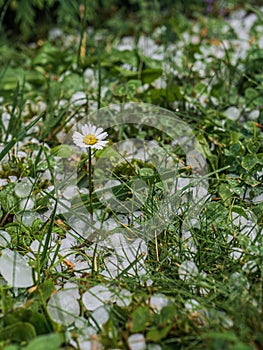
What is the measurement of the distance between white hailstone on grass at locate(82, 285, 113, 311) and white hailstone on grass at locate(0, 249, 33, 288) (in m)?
0.11

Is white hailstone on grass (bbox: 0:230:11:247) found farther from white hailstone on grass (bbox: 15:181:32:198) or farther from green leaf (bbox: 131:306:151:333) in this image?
green leaf (bbox: 131:306:151:333)

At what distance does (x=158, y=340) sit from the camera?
0.84 m

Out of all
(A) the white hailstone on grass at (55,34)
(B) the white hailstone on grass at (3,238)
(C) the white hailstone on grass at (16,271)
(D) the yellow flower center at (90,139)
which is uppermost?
(A) the white hailstone on grass at (55,34)

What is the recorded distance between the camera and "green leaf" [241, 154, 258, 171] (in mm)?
1243

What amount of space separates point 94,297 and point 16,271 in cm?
16

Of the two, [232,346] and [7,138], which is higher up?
[7,138]

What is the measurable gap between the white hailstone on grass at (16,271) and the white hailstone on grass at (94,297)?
0.36ft

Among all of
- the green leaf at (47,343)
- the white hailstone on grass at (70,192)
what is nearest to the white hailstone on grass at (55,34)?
the white hailstone on grass at (70,192)

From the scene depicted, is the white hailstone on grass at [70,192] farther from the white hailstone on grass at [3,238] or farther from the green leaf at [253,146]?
the green leaf at [253,146]

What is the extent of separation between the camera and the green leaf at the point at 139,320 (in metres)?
0.84

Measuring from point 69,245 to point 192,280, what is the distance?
0.33 meters

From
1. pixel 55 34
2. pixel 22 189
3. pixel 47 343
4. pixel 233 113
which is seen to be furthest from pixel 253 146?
pixel 55 34

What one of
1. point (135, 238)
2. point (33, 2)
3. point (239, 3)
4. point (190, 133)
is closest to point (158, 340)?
point (135, 238)

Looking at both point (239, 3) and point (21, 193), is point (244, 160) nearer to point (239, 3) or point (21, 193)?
point (21, 193)
